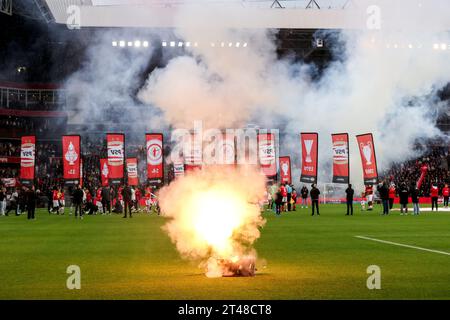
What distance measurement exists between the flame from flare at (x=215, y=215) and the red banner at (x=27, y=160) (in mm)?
34643

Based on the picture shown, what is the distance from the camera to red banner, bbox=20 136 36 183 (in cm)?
5144

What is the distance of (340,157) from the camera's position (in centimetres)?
5028

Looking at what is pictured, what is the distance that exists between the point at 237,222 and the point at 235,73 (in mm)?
20739

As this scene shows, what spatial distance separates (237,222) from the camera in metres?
17.5

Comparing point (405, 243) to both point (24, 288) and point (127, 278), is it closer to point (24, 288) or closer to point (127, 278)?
point (127, 278)

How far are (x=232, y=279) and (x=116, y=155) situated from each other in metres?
35.7

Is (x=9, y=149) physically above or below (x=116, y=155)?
above

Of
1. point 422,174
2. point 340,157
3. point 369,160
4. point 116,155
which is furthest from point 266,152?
point 422,174

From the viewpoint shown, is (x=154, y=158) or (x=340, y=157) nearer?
(x=154, y=158)

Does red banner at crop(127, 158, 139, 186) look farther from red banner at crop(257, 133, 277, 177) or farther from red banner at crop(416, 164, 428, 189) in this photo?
red banner at crop(416, 164, 428, 189)

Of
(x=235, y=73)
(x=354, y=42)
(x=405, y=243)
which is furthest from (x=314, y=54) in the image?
(x=405, y=243)

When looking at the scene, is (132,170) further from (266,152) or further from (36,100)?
(36,100)

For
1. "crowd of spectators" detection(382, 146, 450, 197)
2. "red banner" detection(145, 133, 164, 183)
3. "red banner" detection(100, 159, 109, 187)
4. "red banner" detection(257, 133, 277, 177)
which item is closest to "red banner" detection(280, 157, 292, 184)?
"red banner" detection(100, 159, 109, 187)

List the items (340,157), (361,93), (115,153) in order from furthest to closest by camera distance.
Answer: (361,93)
(340,157)
(115,153)
